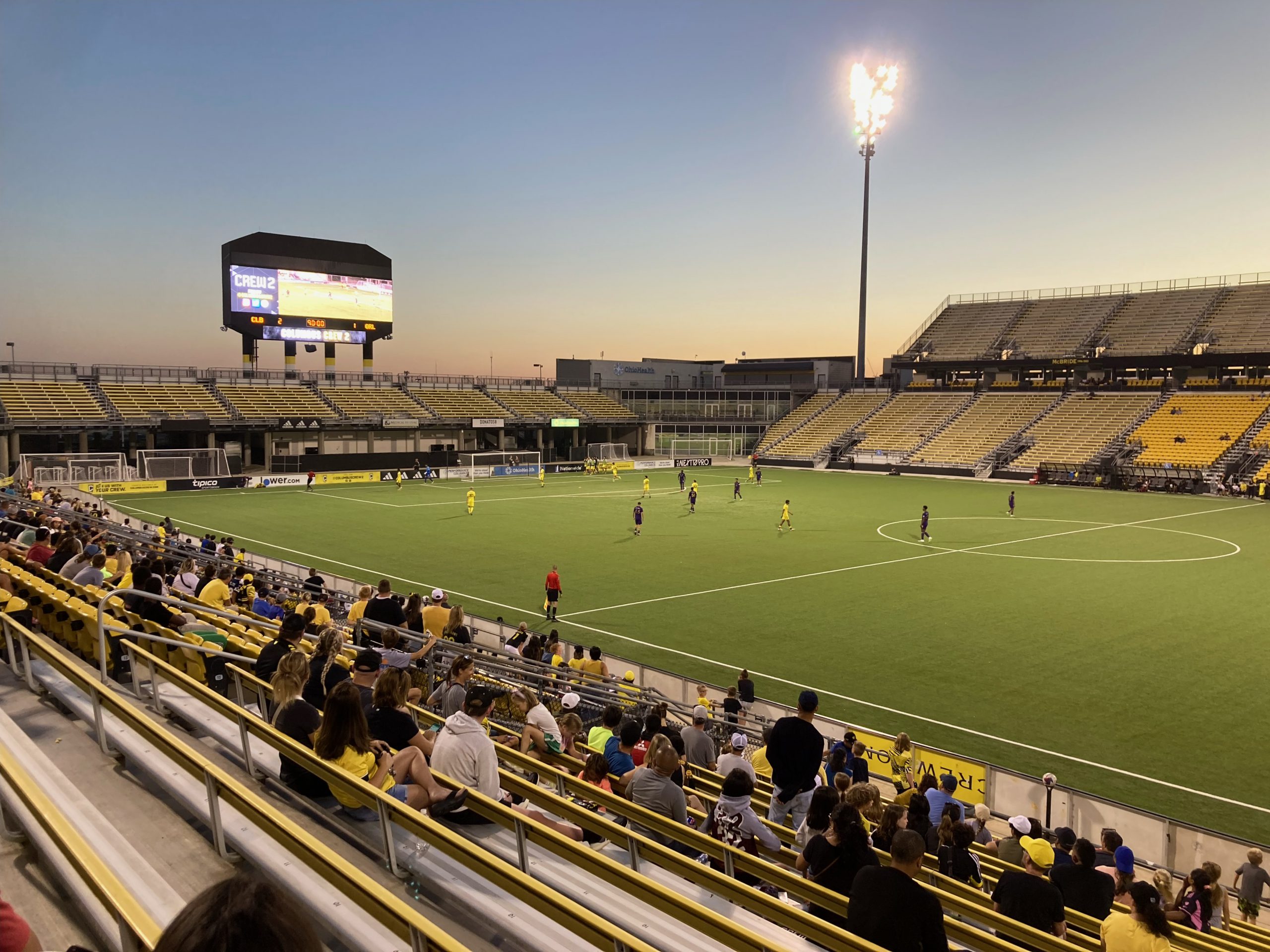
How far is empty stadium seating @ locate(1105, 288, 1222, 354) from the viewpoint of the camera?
70812 millimetres

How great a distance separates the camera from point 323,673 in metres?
7.19

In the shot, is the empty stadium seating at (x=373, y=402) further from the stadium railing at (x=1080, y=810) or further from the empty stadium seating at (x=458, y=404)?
the stadium railing at (x=1080, y=810)

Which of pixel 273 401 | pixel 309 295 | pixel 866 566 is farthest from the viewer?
pixel 273 401

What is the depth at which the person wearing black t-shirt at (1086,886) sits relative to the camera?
6.97m

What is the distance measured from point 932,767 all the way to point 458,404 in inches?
2762

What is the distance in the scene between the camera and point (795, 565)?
30.9 meters

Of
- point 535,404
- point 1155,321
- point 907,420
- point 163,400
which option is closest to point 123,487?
point 163,400

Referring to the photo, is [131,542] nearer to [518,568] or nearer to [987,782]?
[518,568]

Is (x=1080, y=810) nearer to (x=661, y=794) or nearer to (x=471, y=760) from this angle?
(x=661, y=794)

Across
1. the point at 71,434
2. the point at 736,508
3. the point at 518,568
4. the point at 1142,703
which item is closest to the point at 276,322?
the point at 71,434

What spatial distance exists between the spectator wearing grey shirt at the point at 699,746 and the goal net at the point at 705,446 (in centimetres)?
8072

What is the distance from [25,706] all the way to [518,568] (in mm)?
22837

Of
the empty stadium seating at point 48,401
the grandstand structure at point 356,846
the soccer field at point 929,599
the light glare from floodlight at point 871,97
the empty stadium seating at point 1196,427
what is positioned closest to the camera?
the grandstand structure at point 356,846

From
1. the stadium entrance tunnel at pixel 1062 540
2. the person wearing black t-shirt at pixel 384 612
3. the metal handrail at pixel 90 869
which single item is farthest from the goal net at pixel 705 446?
the metal handrail at pixel 90 869
